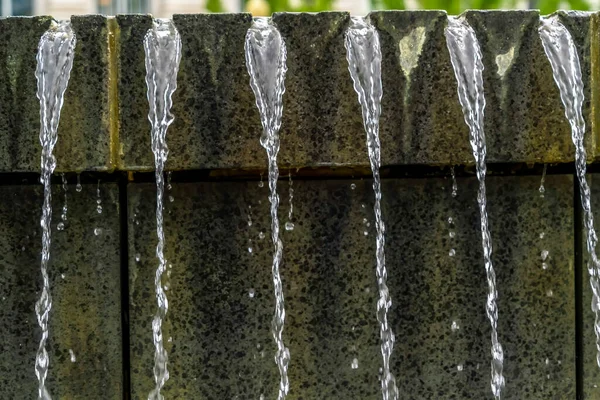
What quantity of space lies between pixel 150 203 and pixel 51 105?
61 cm

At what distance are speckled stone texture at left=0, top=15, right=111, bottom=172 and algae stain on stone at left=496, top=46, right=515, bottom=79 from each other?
5.75 feet

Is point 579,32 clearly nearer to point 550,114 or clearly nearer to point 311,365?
point 550,114

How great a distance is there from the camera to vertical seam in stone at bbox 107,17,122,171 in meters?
3.70

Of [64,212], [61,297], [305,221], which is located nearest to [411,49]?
[305,221]

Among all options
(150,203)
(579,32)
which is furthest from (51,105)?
(579,32)

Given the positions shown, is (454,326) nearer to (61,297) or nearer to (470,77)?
(470,77)

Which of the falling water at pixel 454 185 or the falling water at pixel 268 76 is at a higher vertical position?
the falling water at pixel 268 76

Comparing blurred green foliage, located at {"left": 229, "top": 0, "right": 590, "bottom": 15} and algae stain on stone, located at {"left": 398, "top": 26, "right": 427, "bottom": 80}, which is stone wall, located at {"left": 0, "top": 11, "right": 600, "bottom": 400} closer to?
algae stain on stone, located at {"left": 398, "top": 26, "right": 427, "bottom": 80}

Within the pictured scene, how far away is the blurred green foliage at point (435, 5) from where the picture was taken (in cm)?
2302

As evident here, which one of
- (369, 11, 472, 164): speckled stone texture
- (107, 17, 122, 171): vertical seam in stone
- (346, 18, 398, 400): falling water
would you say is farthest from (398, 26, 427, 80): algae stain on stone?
(107, 17, 122, 171): vertical seam in stone

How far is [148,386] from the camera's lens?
12.5 feet

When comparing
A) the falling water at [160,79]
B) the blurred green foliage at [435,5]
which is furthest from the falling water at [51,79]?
the blurred green foliage at [435,5]

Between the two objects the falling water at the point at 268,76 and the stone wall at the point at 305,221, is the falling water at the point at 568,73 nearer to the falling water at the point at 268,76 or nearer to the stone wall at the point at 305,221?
the stone wall at the point at 305,221

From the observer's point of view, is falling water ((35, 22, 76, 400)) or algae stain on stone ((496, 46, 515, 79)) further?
algae stain on stone ((496, 46, 515, 79))
